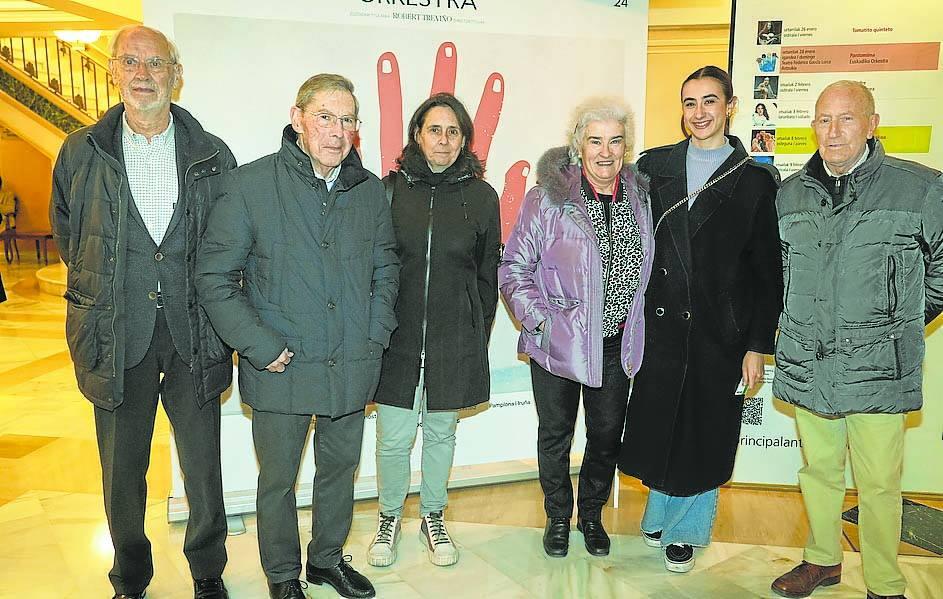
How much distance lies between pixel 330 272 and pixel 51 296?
8359 millimetres

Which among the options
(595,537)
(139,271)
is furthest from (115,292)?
(595,537)

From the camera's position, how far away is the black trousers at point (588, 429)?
3053 millimetres

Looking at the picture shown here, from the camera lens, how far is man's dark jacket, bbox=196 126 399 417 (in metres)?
2.46

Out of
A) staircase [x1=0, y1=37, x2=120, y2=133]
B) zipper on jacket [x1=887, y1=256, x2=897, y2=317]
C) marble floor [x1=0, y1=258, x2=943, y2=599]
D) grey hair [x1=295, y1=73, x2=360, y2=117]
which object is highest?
staircase [x1=0, y1=37, x2=120, y2=133]

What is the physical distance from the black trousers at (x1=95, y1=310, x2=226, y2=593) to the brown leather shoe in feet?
6.80

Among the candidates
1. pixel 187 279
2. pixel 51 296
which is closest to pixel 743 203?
pixel 187 279

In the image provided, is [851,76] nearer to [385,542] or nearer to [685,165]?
[685,165]

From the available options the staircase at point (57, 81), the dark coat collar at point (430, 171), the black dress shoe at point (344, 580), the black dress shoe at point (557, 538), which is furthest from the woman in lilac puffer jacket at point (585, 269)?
the staircase at point (57, 81)

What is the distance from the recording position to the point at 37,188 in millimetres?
14617

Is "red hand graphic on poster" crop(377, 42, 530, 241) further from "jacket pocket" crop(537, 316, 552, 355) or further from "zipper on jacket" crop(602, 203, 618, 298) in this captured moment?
"jacket pocket" crop(537, 316, 552, 355)

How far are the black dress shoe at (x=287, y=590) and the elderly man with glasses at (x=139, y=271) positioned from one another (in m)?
0.36

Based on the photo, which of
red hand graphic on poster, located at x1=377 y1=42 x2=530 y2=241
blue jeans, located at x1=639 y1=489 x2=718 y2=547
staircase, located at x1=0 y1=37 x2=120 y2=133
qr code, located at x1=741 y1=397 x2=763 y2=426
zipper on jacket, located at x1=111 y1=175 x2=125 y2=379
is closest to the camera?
zipper on jacket, located at x1=111 y1=175 x2=125 y2=379

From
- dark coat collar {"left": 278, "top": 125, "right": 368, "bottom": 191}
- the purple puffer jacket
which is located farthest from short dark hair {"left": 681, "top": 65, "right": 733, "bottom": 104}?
dark coat collar {"left": 278, "top": 125, "right": 368, "bottom": 191}

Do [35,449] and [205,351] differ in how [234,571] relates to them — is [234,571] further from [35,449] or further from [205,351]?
[35,449]
